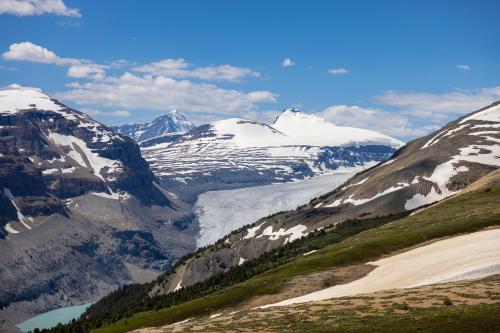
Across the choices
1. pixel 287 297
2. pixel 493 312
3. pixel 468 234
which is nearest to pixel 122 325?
pixel 287 297

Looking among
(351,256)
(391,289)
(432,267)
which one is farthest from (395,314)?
(351,256)

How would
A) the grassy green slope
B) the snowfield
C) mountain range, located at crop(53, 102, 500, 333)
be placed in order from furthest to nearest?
the grassy green slope → the snowfield → mountain range, located at crop(53, 102, 500, 333)

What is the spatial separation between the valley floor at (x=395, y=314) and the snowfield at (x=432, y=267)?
299 inches

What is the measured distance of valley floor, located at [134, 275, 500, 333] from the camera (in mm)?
43263

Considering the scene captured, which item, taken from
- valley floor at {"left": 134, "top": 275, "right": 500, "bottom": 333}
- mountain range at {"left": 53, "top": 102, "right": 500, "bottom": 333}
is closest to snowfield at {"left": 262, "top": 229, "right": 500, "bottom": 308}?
mountain range at {"left": 53, "top": 102, "right": 500, "bottom": 333}

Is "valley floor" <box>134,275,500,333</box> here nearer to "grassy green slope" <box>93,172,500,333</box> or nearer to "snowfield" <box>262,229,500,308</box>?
"snowfield" <box>262,229,500,308</box>

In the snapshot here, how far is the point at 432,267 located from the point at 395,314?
30291mm

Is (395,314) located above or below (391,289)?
above

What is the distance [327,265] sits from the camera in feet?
328

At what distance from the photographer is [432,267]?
75.8 meters

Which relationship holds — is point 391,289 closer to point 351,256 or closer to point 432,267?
point 432,267

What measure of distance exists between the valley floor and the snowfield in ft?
24.9

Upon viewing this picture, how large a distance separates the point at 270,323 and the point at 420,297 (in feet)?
51.0

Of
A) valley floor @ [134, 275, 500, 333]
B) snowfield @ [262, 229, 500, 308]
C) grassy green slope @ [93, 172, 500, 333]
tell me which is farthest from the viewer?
grassy green slope @ [93, 172, 500, 333]
